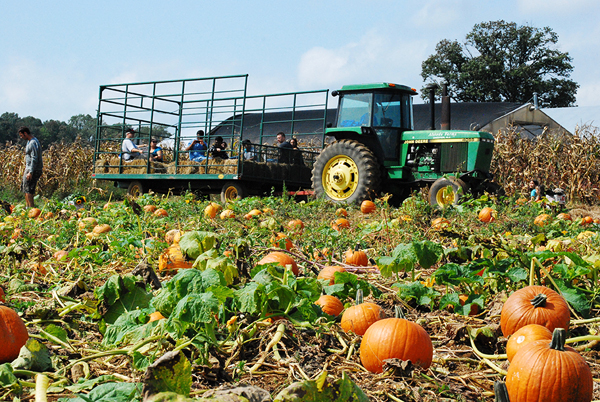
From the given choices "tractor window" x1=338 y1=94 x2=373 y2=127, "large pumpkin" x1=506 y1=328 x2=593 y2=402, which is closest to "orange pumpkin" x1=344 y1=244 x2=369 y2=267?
"large pumpkin" x1=506 y1=328 x2=593 y2=402

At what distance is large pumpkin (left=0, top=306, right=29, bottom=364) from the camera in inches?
79.4

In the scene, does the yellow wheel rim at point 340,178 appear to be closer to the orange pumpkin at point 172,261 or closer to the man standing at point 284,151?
the man standing at point 284,151

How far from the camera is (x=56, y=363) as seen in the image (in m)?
2.04

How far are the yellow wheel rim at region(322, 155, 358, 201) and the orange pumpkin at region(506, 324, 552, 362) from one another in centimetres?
820

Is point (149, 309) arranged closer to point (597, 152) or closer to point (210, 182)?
point (210, 182)

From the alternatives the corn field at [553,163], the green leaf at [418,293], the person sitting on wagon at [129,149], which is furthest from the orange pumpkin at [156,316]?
the corn field at [553,163]

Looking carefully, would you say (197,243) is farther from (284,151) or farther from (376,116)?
(284,151)

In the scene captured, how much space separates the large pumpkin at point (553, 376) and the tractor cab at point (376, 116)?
347 inches

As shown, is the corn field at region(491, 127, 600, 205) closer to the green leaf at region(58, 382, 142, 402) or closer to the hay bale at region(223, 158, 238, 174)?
the hay bale at region(223, 158, 238, 174)

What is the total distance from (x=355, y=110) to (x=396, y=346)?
9.09m

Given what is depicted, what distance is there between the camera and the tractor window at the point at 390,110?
35.1 feet

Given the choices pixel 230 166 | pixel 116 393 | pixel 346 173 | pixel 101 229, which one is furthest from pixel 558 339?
pixel 230 166

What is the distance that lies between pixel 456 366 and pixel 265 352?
835mm

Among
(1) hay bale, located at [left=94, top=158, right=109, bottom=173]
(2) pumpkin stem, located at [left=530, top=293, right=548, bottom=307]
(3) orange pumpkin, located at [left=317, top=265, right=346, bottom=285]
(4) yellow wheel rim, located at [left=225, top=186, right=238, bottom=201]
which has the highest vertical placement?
(1) hay bale, located at [left=94, top=158, right=109, bottom=173]
